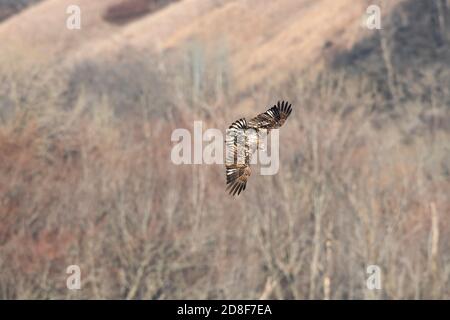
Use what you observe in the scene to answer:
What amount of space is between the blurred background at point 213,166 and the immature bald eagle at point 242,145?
2141 cm

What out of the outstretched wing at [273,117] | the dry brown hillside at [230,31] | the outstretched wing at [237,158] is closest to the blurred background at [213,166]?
the dry brown hillside at [230,31]

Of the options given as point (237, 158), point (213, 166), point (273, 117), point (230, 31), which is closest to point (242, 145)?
point (237, 158)

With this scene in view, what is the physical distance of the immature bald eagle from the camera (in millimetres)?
16438

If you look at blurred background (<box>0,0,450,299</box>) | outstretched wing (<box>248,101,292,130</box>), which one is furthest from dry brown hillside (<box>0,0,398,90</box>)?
outstretched wing (<box>248,101,292,130</box>)

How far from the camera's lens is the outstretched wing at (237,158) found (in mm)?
16422

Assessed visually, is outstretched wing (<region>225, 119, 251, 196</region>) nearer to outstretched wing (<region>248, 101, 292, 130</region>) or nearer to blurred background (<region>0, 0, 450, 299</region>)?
outstretched wing (<region>248, 101, 292, 130</region>)

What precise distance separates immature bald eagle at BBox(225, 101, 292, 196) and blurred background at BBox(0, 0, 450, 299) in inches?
843

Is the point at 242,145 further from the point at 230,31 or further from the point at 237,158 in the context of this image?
the point at 230,31

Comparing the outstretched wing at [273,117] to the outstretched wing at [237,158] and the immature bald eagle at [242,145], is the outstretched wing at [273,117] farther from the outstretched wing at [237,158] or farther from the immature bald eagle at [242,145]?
the outstretched wing at [237,158]

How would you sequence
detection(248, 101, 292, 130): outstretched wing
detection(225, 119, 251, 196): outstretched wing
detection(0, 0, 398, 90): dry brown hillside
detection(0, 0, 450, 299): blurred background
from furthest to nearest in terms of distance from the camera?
1. detection(0, 0, 398, 90): dry brown hillside
2. detection(0, 0, 450, 299): blurred background
3. detection(248, 101, 292, 130): outstretched wing
4. detection(225, 119, 251, 196): outstretched wing

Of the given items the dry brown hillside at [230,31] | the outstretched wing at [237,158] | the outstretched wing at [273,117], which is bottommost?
the outstretched wing at [237,158]

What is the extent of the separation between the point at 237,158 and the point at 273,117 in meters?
0.61

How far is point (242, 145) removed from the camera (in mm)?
16484
